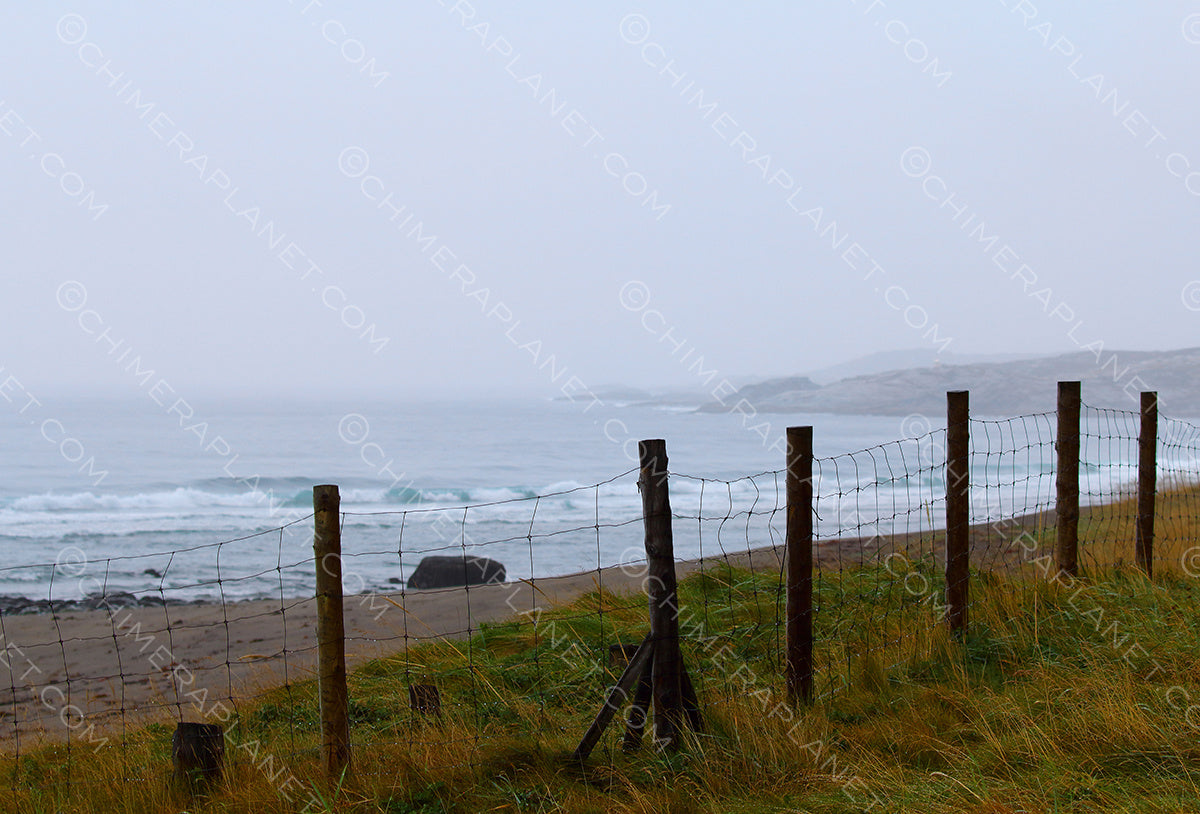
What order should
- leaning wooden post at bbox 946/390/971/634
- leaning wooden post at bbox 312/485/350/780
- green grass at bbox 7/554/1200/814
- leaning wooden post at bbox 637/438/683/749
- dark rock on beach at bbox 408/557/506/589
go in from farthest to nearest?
dark rock on beach at bbox 408/557/506/589 → leaning wooden post at bbox 946/390/971/634 → leaning wooden post at bbox 637/438/683/749 → leaning wooden post at bbox 312/485/350/780 → green grass at bbox 7/554/1200/814

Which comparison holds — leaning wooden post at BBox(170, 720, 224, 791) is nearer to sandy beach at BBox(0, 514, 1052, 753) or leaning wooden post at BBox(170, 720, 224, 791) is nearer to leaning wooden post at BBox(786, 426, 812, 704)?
sandy beach at BBox(0, 514, 1052, 753)

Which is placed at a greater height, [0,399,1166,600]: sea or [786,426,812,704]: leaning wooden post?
[786,426,812,704]: leaning wooden post

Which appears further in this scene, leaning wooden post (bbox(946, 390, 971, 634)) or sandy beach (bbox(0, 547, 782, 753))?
sandy beach (bbox(0, 547, 782, 753))

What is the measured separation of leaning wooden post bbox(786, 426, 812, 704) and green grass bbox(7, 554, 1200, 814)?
0.16m

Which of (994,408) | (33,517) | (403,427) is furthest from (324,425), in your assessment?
(994,408)

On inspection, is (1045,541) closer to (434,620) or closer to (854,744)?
(434,620)

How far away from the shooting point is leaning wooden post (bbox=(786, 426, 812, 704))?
443 centimetres

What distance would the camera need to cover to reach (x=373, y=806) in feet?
11.5

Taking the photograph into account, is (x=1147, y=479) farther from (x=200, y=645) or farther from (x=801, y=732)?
(x=200, y=645)

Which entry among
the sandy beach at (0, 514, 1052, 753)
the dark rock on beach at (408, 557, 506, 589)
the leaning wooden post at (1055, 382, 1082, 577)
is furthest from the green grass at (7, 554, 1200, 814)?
the dark rock on beach at (408, 557, 506, 589)

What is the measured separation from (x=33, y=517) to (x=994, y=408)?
278 feet

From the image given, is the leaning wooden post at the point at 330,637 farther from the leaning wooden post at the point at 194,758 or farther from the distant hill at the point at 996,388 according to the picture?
the distant hill at the point at 996,388

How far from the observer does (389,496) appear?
3253cm

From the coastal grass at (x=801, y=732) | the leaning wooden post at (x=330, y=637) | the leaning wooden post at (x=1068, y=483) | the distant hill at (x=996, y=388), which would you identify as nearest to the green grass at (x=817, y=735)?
the coastal grass at (x=801, y=732)
